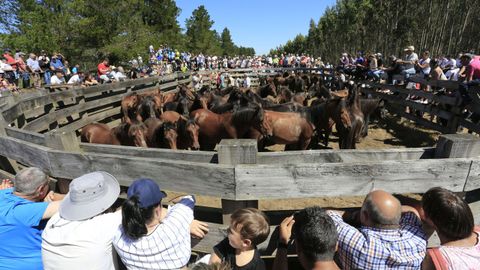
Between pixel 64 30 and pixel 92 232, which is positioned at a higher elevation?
pixel 64 30

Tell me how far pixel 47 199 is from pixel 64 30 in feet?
75.4

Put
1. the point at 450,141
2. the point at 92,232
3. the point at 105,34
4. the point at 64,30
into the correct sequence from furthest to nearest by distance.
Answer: the point at 105,34 < the point at 64,30 < the point at 450,141 < the point at 92,232

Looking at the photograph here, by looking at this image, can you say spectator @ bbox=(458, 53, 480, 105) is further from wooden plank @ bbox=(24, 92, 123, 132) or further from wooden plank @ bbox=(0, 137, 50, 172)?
wooden plank @ bbox=(24, 92, 123, 132)

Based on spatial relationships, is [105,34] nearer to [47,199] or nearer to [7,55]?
[7,55]

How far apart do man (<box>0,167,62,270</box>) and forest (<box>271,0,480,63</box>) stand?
31120 mm

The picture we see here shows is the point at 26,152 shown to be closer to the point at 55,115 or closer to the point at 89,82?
the point at 55,115

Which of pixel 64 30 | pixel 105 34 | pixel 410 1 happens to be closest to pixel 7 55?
pixel 64 30

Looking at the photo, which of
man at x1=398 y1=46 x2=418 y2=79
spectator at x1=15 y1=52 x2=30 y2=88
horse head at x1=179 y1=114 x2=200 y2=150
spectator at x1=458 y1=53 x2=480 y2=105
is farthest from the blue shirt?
spectator at x1=15 y1=52 x2=30 y2=88

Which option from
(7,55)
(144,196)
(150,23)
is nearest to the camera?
(144,196)

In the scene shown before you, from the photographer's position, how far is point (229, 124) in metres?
6.92

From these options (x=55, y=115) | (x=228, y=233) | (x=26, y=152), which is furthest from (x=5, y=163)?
(x=228, y=233)

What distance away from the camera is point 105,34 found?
23.5 meters

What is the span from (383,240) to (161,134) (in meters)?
5.14

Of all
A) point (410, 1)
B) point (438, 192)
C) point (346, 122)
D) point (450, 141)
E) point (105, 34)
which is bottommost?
point (346, 122)
